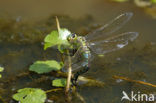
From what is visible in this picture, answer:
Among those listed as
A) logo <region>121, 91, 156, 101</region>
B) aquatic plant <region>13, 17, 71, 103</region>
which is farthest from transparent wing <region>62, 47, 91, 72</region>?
logo <region>121, 91, 156, 101</region>

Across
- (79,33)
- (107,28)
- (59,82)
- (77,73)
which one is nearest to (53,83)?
(59,82)

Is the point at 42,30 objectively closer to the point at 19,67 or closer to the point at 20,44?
the point at 20,44

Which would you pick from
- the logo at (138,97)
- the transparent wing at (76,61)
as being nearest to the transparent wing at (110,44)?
the transparent wing at (76,61)

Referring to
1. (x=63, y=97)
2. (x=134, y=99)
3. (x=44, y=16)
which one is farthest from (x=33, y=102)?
(x=44, y=16)

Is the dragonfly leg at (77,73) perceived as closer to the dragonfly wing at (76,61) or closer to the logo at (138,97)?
the dragonfly wing at (76,61)

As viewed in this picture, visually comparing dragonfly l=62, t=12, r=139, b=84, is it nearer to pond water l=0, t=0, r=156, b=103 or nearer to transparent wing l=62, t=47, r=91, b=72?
transparent wing l=62, t=47, r=91, b=72

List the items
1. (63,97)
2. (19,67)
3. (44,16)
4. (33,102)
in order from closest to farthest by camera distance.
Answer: (33,102) < (63,97) < (19,67) < (44,16)
